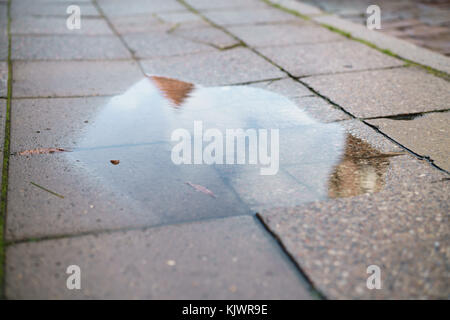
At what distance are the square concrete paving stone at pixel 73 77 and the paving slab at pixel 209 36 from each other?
0.90m

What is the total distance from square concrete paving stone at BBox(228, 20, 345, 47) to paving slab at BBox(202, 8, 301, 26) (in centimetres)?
25

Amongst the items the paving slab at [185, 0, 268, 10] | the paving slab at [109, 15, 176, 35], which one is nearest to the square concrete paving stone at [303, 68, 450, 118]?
the paving slab at [109, 15, 176, 35]

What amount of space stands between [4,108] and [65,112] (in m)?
0.38

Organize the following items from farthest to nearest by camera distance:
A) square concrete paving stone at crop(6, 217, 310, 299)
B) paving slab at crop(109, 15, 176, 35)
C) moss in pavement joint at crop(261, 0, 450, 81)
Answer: paving slab at crop(109, 15, 176, 35), moss in pavement joint at crop(261, 0, 450, 81), square concrete paving stone at crop(6, 217, 310, 299)

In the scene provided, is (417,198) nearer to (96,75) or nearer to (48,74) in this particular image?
(96,75)

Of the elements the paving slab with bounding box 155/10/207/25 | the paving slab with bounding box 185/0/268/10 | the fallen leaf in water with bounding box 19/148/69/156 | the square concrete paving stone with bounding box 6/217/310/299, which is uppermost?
the paving slab with bounding box 185/0/268/10

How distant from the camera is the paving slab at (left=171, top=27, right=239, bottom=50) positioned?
13.5 feet

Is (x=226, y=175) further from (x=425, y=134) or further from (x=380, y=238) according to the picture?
(x=425, y=134)

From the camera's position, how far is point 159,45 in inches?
161

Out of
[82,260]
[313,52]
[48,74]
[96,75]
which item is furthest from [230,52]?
[82,260]

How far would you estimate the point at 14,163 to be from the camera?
2.05 m

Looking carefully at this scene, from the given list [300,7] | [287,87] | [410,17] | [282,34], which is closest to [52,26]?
[282,34]

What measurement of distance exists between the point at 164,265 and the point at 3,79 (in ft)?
7.87

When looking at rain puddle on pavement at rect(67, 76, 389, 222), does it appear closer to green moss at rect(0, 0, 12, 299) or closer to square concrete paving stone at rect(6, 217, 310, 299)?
square concrete paving stone at rect(6, 217, 310, 299)
